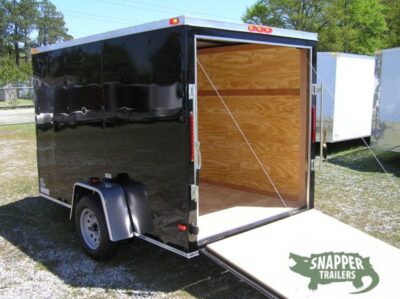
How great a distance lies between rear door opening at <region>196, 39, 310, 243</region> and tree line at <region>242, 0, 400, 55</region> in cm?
2893

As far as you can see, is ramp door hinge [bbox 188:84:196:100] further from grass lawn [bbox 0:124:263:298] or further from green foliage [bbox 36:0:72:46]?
green foliage [bbox 36:0:72:46]

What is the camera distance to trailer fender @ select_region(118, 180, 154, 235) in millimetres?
4105

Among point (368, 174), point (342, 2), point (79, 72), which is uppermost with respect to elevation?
point (342, 2)

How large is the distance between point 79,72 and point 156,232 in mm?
2044

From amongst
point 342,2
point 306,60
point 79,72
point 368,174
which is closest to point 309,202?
point 306,60

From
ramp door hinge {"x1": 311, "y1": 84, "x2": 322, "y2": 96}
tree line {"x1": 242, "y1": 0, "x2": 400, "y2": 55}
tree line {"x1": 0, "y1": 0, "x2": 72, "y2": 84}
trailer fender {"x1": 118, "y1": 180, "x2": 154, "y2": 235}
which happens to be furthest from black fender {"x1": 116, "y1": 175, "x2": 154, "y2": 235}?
tree line {"x1": 0, "y1": 0, "x2": 72, "y2": 84}

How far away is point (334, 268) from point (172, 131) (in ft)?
5.82

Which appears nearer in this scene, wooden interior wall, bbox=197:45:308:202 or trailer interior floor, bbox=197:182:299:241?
trailer interior floor, bbox=197:182:299:241

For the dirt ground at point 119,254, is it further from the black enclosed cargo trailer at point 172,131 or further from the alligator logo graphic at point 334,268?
the alligator logo graphic at point 334,268

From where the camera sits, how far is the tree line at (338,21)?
109 feet

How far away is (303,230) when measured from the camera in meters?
4.29

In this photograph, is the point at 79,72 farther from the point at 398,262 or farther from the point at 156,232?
the point at 398,262

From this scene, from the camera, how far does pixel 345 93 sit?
10758 millimetres

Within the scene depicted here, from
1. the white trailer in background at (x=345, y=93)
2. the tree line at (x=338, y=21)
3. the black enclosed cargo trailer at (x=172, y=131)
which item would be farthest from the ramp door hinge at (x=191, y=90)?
the tree line at (x=338, y=21)
